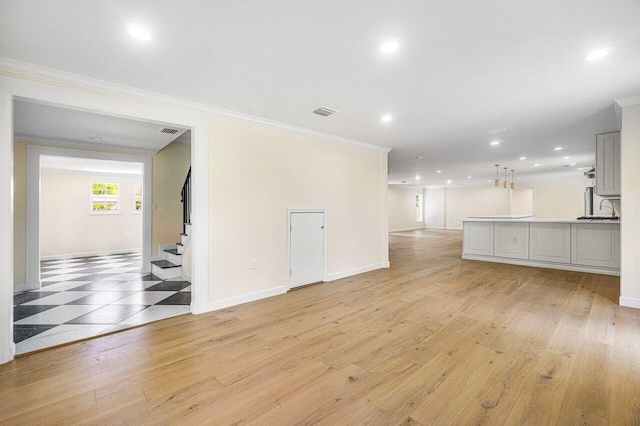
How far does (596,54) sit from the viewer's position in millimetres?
2383

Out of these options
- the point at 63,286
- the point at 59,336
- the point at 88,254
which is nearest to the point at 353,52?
the point at 59,336

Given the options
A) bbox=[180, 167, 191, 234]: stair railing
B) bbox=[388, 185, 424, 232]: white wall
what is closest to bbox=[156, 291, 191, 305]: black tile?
bbox=[180, 167, 191, 234]: stair railing

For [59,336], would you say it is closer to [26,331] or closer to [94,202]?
[26,331]

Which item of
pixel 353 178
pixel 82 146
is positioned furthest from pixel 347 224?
pixel 82 146

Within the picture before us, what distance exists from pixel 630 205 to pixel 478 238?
356 centimetres

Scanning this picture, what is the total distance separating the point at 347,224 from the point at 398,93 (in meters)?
2.68

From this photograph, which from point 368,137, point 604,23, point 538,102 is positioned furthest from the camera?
point 368,137

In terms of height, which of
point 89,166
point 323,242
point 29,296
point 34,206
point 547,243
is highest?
point 89,166

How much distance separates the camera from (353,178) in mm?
5375

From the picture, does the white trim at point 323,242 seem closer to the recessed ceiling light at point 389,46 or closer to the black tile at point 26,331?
the recessed ceiling light at point 389,46

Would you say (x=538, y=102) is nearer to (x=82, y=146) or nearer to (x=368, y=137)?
(x=368, y=137)

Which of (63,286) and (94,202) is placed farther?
(94,202)

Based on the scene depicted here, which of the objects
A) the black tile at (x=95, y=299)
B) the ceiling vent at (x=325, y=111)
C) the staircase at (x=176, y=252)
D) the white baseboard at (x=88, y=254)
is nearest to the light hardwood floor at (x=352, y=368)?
the black tile at (x=95, y=299)

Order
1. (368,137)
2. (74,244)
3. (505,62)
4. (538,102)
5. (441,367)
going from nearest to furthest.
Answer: (441,367)
(505,62)
(538,102)
(368,137)
(74,244)
